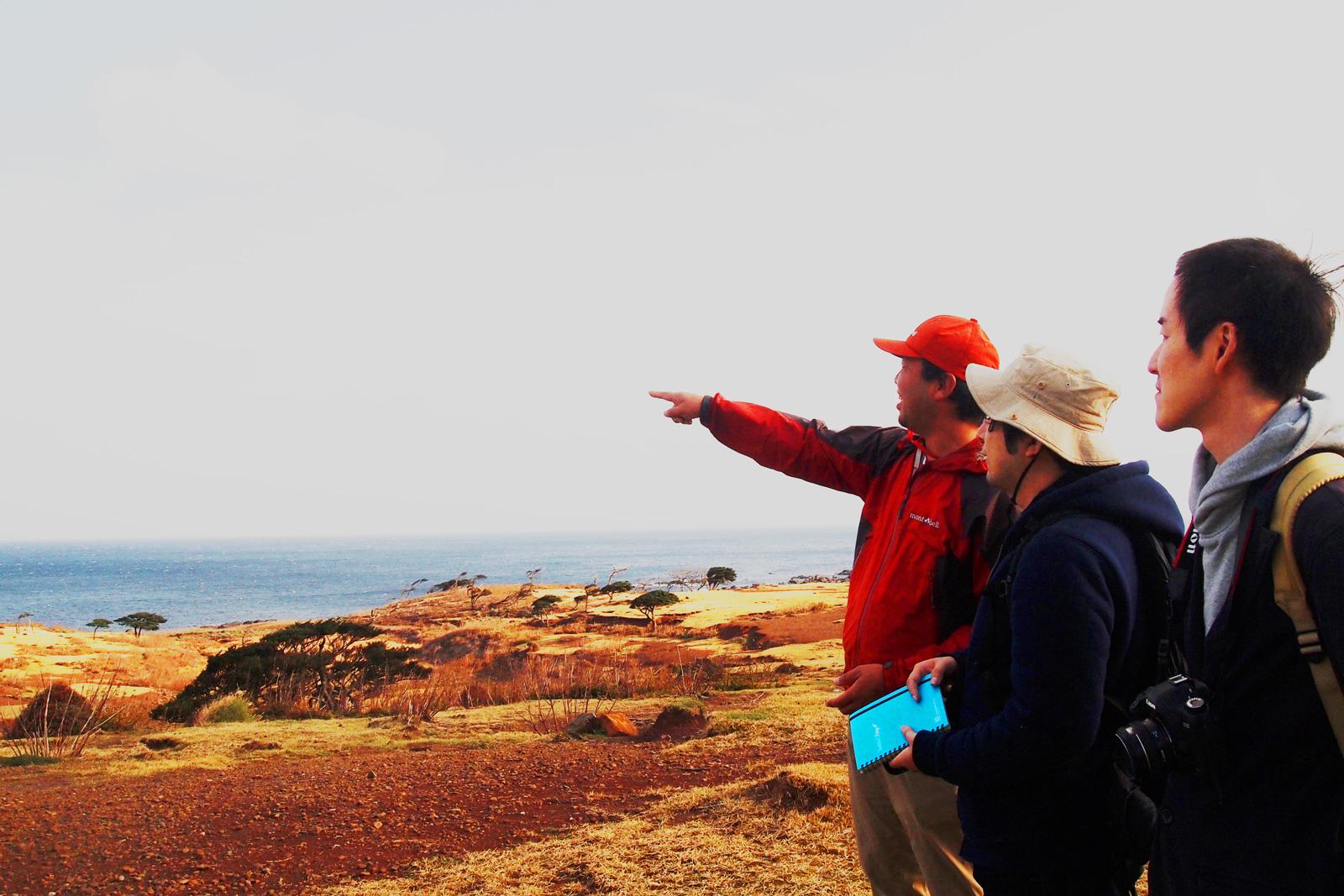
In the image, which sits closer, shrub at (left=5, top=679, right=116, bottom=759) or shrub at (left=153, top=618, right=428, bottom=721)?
shrub at (left=5, top=679, right=116, bottom=759)

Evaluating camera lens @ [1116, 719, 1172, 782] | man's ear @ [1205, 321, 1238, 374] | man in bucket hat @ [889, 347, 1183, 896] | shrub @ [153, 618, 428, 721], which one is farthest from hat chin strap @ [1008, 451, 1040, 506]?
shrub @ [153, 618, 428, 721]

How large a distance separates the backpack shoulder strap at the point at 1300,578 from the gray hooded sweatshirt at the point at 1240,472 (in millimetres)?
32

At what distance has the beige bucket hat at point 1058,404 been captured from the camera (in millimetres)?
2418

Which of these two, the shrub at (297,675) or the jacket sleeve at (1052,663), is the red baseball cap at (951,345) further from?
the shrub at (297,675)

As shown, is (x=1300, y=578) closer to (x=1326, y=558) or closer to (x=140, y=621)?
(x=1326, y=558)

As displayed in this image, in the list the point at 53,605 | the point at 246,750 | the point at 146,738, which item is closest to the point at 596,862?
the point at 246,750

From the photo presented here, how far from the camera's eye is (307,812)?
257 inches

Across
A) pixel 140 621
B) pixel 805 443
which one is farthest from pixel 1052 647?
pixel 140 621

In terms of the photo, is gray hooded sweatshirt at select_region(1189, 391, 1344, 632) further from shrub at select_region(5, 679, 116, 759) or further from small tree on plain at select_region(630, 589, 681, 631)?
small tree on plain at select_region(630, 589, 681, 631)

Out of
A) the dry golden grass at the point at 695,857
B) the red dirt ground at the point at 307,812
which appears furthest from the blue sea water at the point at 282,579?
the dry golden grass at the point at 695,857

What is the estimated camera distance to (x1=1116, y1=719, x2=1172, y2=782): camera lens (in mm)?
1799

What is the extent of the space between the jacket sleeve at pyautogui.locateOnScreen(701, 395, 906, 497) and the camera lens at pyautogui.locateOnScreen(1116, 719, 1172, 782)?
1.82 metres

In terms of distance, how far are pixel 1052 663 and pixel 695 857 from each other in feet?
12.0

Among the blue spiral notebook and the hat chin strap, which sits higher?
the hat chin strap
